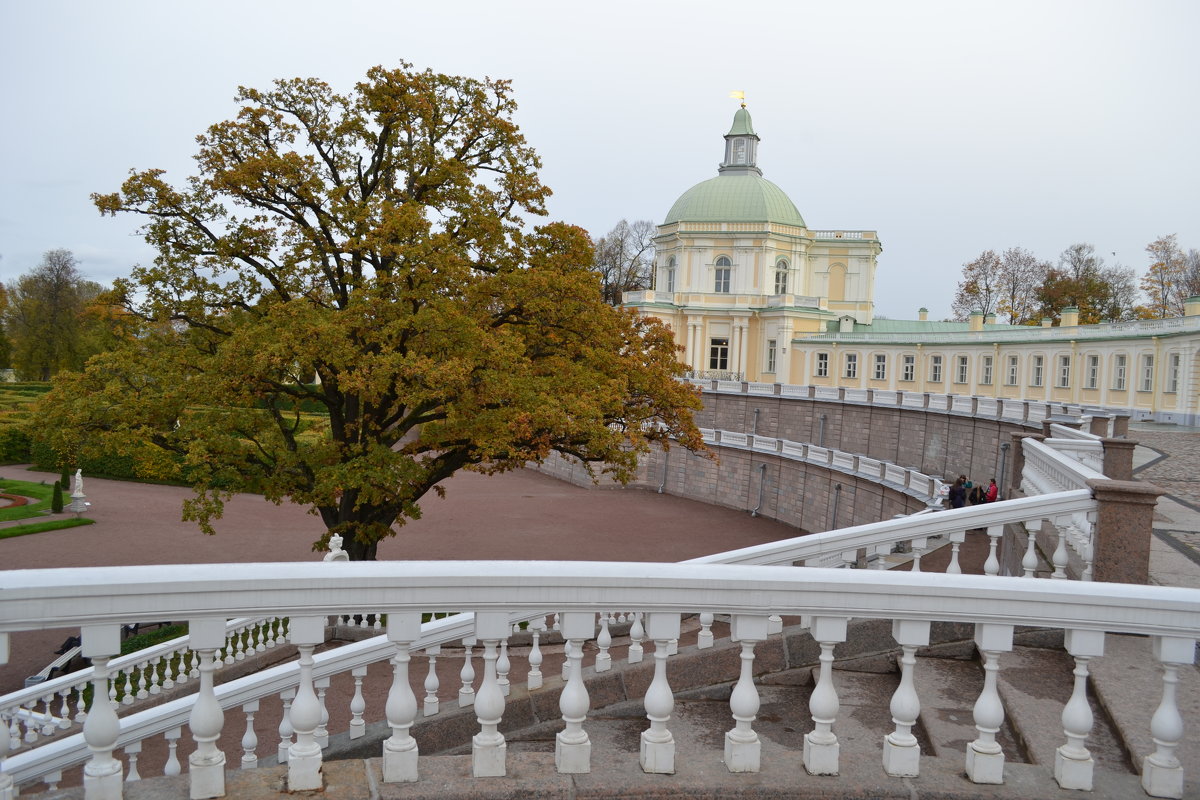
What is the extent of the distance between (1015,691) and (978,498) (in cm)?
2122

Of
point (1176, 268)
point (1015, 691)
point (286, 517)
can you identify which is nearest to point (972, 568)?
point (1015, 691)

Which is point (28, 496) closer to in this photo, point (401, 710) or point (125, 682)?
point (125, 682)

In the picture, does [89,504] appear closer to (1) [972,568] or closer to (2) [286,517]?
(2) [286,517]

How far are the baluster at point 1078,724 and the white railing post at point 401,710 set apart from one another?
2.33 metres

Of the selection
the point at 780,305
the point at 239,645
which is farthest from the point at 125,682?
the point at 780,305

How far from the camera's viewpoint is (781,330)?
2319 inches

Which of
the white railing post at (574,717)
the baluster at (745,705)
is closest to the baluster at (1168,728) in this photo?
the baluster at (745,705)

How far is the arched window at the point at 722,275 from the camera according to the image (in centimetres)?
6128

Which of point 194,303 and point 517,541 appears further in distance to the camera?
point 517,541

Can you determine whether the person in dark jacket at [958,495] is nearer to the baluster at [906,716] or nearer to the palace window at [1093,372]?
the palace window at [1093,372]

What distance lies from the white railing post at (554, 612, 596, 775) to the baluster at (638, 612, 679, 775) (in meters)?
0.21

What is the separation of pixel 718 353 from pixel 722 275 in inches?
219

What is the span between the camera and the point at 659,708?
3.06 meters

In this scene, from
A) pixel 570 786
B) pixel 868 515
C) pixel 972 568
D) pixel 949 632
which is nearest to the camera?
pixel 570 786
